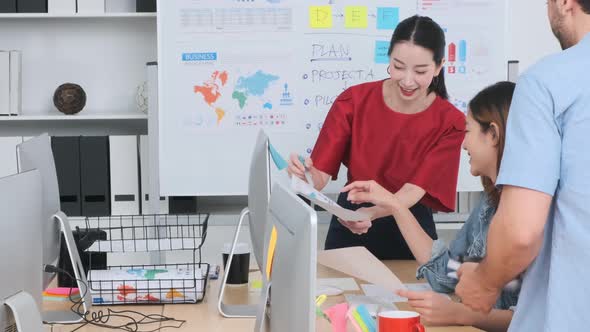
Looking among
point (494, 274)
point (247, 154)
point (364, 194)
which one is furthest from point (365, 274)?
point (247, 154)

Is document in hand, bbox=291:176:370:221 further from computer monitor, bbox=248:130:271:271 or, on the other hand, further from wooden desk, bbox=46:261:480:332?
wooden desk, bbox=46:261:480:332

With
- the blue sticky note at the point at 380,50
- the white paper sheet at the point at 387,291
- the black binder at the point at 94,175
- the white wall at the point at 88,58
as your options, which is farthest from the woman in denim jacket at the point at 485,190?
the white wall at the point at 88,58

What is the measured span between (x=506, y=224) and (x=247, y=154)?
2275 mm

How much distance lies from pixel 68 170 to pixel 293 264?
2.72 m

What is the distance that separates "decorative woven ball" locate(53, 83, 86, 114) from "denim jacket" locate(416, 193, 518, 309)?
7.25 ft

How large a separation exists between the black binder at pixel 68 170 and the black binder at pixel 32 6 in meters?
0.60

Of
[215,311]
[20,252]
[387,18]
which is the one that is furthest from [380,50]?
[20,252]

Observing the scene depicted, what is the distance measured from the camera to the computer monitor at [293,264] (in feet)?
3.46

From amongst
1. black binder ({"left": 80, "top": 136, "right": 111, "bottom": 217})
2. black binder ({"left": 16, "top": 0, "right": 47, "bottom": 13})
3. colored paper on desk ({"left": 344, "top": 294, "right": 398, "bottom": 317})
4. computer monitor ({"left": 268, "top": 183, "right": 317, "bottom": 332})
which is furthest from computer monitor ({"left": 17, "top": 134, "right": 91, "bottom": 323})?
black binder ({"left": 16, "top": 0, "right": 47, "bottom": 13})

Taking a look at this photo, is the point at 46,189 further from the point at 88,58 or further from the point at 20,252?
the point at 88,58

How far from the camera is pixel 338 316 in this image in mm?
1732

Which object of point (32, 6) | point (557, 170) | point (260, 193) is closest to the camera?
point (557, 170)

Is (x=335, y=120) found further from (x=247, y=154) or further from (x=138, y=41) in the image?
(x=138, y=41)

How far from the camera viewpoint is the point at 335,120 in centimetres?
260
